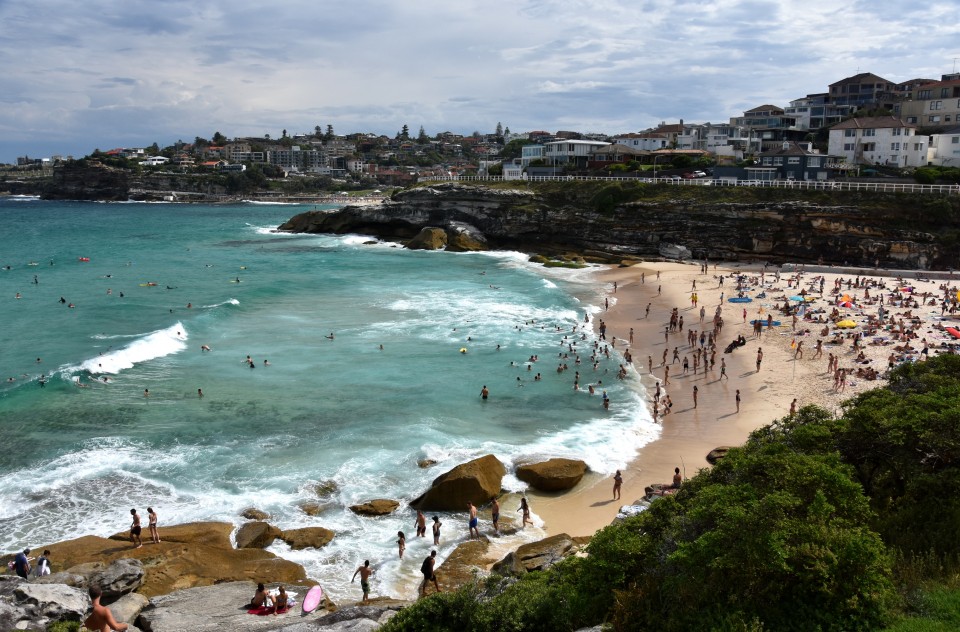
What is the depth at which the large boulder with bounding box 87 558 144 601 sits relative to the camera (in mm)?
12906

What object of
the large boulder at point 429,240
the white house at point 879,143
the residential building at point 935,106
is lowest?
the large boulder at point 429,240

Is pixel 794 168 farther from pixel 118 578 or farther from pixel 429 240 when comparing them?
pixel 118 578

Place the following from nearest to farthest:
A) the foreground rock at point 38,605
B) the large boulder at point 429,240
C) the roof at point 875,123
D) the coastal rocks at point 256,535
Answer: the foreground rock at point 38,605
the coastal rocks at point 256,535
the roof at point 875,123
the large boulder at point 429,240

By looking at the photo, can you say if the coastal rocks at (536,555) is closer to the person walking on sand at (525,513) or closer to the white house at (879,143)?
the person walking on sand at (525,513)

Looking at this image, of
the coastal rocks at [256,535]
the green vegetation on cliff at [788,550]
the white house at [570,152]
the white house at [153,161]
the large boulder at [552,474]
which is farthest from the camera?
the white house at [153,161]

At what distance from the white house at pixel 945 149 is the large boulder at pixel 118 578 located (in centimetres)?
6952

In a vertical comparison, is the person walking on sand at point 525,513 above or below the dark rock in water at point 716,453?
below

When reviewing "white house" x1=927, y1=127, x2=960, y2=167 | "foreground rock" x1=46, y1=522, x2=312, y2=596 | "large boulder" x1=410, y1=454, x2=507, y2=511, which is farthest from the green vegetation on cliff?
"white house" x1=927, y1=127, x2=960, y2=167

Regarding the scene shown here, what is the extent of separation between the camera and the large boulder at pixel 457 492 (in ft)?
57.6

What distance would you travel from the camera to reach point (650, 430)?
2288 cm

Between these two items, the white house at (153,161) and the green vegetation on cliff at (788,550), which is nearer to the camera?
the green vegetation on cliff at (788,550)

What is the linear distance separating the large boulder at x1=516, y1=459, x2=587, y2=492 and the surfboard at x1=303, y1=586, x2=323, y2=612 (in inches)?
282

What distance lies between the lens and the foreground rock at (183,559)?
46.4ft

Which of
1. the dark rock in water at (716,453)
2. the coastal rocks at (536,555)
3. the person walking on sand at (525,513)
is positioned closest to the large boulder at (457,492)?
the person walking on sand at (525,513)
